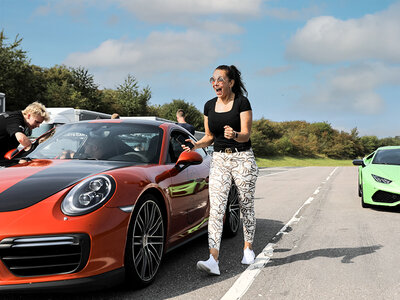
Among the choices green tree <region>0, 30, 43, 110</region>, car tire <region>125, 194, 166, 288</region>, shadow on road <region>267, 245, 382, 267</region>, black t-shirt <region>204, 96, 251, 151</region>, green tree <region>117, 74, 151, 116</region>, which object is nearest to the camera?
car tire <region>125, 194, 166, 288</region>

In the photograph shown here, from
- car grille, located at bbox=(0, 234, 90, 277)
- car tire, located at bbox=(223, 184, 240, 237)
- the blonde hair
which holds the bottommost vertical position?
car tire, located at bbox=(223, 184, 240, 237)

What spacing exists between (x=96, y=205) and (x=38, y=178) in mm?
603

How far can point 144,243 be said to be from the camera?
3641 mm

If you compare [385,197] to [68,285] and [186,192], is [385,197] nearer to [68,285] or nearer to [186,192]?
[186,192]

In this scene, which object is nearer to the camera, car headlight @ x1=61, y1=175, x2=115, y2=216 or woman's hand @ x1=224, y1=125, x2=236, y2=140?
car headlight @ x1=61, y1=175, x2=115, y2=216

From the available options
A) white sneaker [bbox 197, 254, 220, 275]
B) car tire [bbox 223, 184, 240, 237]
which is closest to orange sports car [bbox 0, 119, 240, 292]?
white sneaker [bbox 197, 254, 220, 275]

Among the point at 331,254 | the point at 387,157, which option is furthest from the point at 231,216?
the point at 387,157

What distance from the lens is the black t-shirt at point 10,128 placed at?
16.9 feet

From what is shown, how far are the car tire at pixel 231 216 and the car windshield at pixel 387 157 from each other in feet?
16.9

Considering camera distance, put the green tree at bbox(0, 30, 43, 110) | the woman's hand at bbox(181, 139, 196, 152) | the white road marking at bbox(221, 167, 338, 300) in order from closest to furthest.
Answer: the white road marking at bbox(221, 167, 338, 300), the woman's hand at bbox(181, 139, 196, 152), the green tree at bbox(0, 30, 43, 110)

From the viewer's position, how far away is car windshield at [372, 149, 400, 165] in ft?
31.8

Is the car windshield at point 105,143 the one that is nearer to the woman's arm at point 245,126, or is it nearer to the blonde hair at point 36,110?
the blonde hair at point 36,110

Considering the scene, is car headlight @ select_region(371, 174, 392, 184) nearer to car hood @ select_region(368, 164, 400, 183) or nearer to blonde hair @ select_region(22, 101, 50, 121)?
car hood @ select_region(368, 164, 400, 183)

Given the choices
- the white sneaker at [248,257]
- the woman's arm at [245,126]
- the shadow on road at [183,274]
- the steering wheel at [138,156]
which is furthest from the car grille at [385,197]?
the steering wheel at [138,156]
